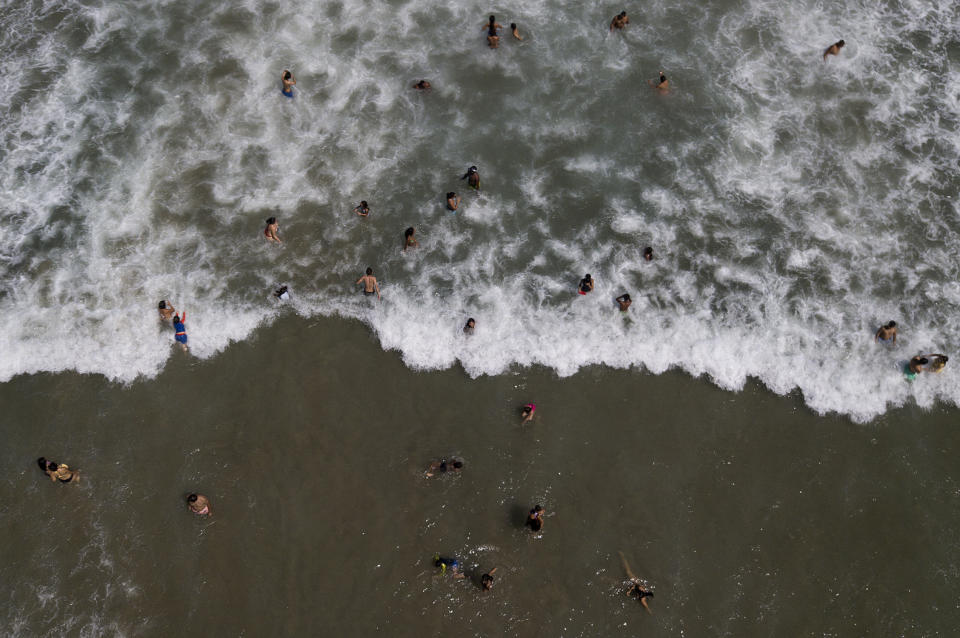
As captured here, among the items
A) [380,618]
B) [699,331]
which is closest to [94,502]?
[380,618]

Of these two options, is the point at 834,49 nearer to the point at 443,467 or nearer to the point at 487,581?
the point at 443,467

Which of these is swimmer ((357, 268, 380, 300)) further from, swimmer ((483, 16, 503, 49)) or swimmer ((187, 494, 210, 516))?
swimmer ((483, 16, 503, 49))

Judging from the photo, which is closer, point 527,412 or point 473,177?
point 527,412

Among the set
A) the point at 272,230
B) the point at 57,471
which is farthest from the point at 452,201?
the point at 57,471

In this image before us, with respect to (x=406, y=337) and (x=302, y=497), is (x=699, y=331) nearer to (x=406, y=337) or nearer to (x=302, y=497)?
(x=406, y=337)

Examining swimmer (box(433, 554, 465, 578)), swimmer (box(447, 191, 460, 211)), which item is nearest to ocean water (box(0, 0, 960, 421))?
swimmer (box(447, 191, 460, 211))

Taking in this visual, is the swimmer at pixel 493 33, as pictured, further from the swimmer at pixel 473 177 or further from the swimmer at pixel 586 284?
the swimmer at pixel 586 284
